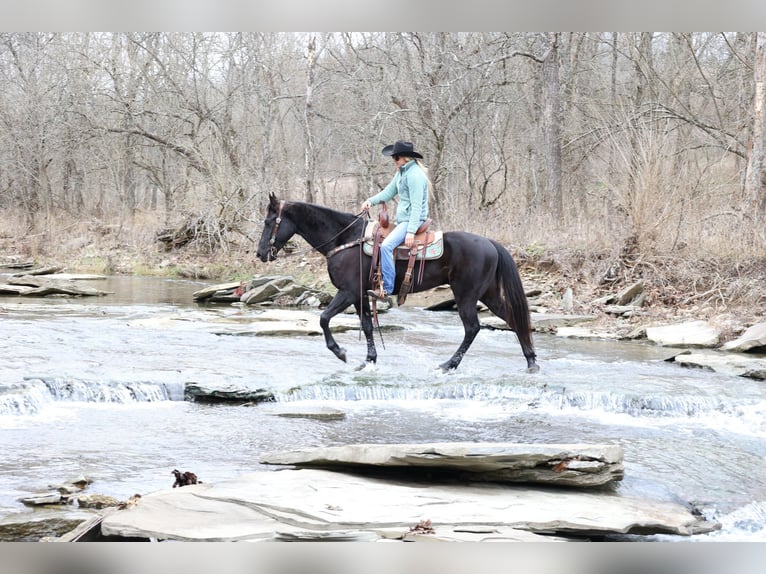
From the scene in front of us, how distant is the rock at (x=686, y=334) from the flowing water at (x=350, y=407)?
0.42m

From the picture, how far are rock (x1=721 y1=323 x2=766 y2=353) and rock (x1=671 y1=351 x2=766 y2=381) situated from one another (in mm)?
308

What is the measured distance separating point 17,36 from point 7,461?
28.5 meters

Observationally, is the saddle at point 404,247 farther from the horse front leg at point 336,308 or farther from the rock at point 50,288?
the rock at point 50,288

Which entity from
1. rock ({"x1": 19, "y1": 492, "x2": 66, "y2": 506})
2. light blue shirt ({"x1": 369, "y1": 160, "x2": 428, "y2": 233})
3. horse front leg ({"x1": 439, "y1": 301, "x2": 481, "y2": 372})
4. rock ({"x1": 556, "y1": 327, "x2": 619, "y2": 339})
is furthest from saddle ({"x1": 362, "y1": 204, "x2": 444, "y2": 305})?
rock ({"x1": 19, "y1": 492, "x2": 66, "y2": 506})

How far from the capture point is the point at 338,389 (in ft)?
30.7

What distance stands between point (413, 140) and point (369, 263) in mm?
15149

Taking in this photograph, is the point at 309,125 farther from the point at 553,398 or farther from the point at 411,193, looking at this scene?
the point at 553,398

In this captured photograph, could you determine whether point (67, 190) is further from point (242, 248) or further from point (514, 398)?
point (514, 398)

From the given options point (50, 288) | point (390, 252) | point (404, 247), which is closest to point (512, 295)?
point (404, 247)

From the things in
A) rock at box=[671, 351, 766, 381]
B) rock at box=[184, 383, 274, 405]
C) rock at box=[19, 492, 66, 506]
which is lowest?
rock at box=[19, 492, 66, 506]

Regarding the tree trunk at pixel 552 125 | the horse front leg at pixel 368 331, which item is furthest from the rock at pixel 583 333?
the tree trunk at pixel 552 125

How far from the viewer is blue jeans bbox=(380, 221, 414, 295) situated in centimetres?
974

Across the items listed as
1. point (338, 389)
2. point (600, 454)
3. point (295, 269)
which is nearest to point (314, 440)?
point (338, 389)

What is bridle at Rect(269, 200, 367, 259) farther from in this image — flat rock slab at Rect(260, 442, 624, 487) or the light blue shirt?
flat rock slab at Rect(260, 442, 624, 487)
